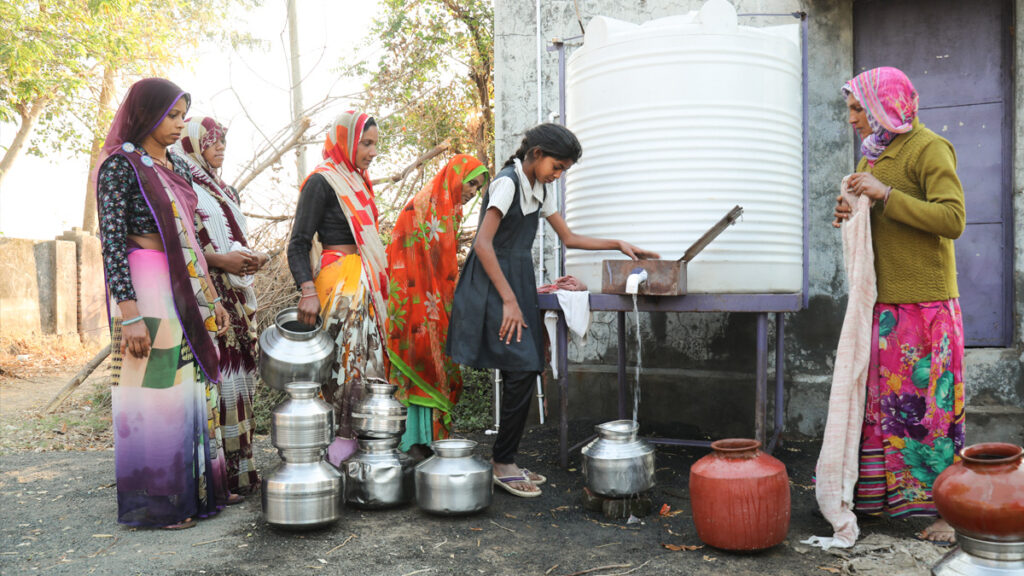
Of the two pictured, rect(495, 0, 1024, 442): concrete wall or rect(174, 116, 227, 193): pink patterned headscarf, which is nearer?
rect(174, 116, 227, 193): pink patterned headscarf

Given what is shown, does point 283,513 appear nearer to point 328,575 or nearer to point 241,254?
point 328,575

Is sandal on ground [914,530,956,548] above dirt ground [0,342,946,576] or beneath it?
above

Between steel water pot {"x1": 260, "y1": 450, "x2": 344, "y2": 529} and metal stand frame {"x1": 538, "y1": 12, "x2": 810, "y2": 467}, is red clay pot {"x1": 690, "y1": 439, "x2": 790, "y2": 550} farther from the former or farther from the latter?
steel water pot {"x1": 260, "y1": 450, "x2": 344, "y2": 529}

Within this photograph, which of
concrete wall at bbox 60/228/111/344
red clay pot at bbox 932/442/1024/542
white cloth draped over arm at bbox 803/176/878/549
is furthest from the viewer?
concrete wall at bbox 60/228/111/344

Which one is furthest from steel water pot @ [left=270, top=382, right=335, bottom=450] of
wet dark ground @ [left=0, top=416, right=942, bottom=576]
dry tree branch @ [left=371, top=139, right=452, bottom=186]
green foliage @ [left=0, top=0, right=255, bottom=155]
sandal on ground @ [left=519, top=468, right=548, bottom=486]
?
green foliage @ [left=0, top=0, right=255, bottom=155]

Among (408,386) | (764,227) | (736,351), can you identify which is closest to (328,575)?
(408,386)

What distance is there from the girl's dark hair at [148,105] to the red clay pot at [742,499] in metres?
2.46

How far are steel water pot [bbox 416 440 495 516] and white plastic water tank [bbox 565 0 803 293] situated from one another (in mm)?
1269

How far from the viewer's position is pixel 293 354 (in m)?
3.10

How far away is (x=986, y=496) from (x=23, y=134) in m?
11.6

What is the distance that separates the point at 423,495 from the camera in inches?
119

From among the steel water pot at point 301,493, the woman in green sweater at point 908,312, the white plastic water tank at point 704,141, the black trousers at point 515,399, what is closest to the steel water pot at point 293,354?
the steel water pot at point 301,493

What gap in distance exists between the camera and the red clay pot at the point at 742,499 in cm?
248

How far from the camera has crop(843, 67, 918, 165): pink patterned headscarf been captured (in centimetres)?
268
